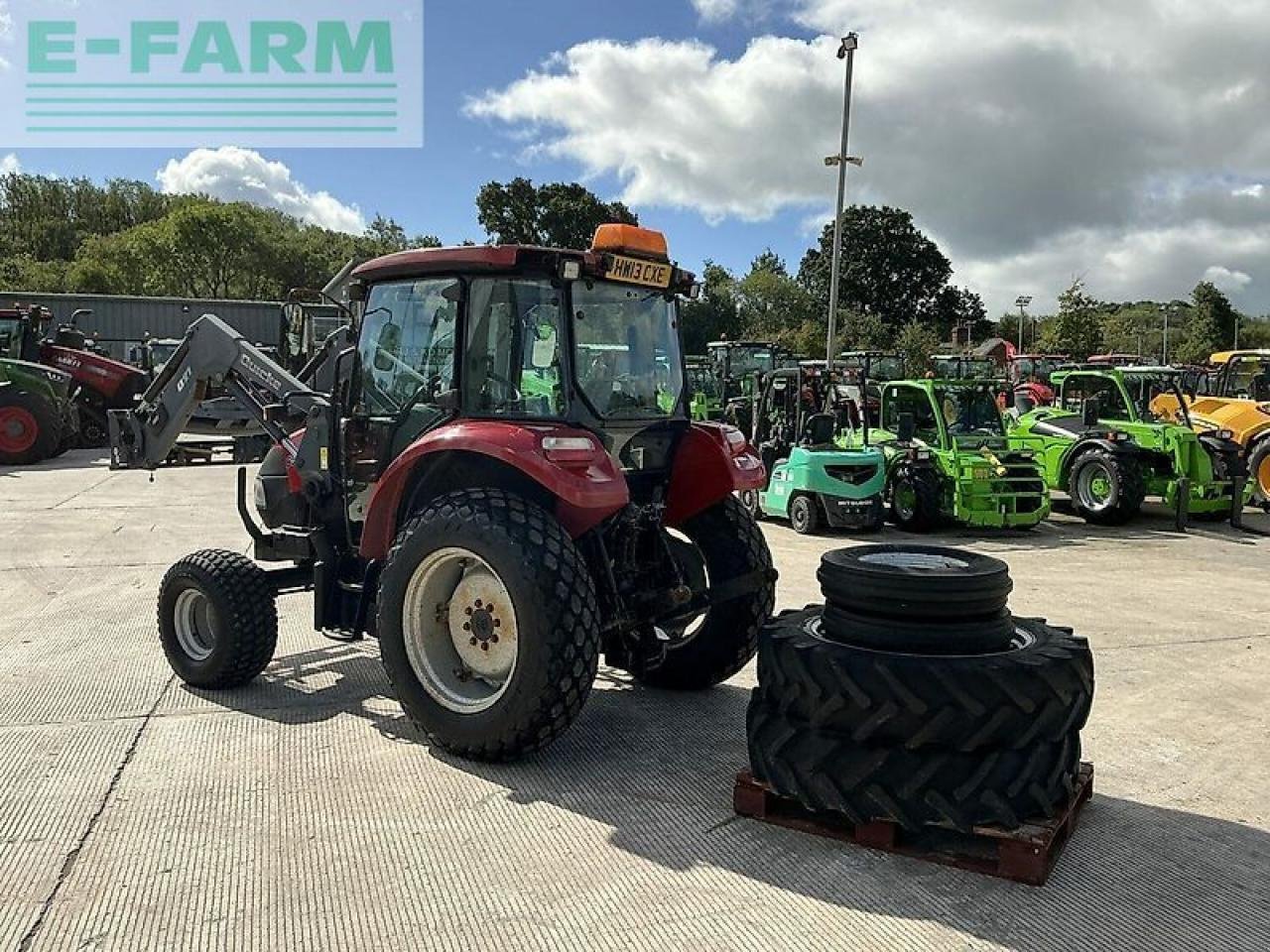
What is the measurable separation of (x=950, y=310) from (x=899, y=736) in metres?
57.3

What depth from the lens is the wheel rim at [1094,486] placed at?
1250 cm

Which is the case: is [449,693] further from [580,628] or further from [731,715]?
[731,715]

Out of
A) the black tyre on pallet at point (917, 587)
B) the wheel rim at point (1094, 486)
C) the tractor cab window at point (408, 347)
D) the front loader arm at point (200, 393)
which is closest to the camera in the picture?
the black tyre on pallet at point (917, 587)

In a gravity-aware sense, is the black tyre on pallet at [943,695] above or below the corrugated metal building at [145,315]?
below

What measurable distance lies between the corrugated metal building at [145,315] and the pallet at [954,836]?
31498 millimetres

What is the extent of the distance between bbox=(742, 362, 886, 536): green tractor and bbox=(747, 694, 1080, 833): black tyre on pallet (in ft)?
24.8

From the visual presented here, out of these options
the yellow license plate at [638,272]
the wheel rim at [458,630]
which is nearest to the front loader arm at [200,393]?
the wheel rim at [458,630]

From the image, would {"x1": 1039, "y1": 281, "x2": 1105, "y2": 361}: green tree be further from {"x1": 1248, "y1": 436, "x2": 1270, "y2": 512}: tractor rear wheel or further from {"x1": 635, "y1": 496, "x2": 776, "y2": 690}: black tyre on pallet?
{"x1": 635, "y1": 496, "x2": 776, "y2": 690}: black tyre on pallet

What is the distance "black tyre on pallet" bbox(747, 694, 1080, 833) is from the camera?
328 centimetres

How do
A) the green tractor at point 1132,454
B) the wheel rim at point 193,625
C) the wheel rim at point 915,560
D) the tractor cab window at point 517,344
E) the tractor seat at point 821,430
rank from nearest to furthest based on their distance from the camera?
1. the wheel rim at point 915,560
2. the tractor cab window at point 517,344
3. the wheel rim at point 193,625
4. the tractor seat at point 821,430
5. the green tractor at point 1132,454

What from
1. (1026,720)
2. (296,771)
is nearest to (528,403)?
(296,771)

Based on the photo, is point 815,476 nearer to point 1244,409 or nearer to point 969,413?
point 969,413

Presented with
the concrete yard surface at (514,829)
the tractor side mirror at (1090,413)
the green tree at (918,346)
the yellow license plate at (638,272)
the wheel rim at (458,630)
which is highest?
the green tree at (918,346)

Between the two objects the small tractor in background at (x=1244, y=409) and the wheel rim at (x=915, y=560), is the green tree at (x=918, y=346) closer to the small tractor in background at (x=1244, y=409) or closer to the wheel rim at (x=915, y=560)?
the small tractor in background at (x=1244, y=409)
